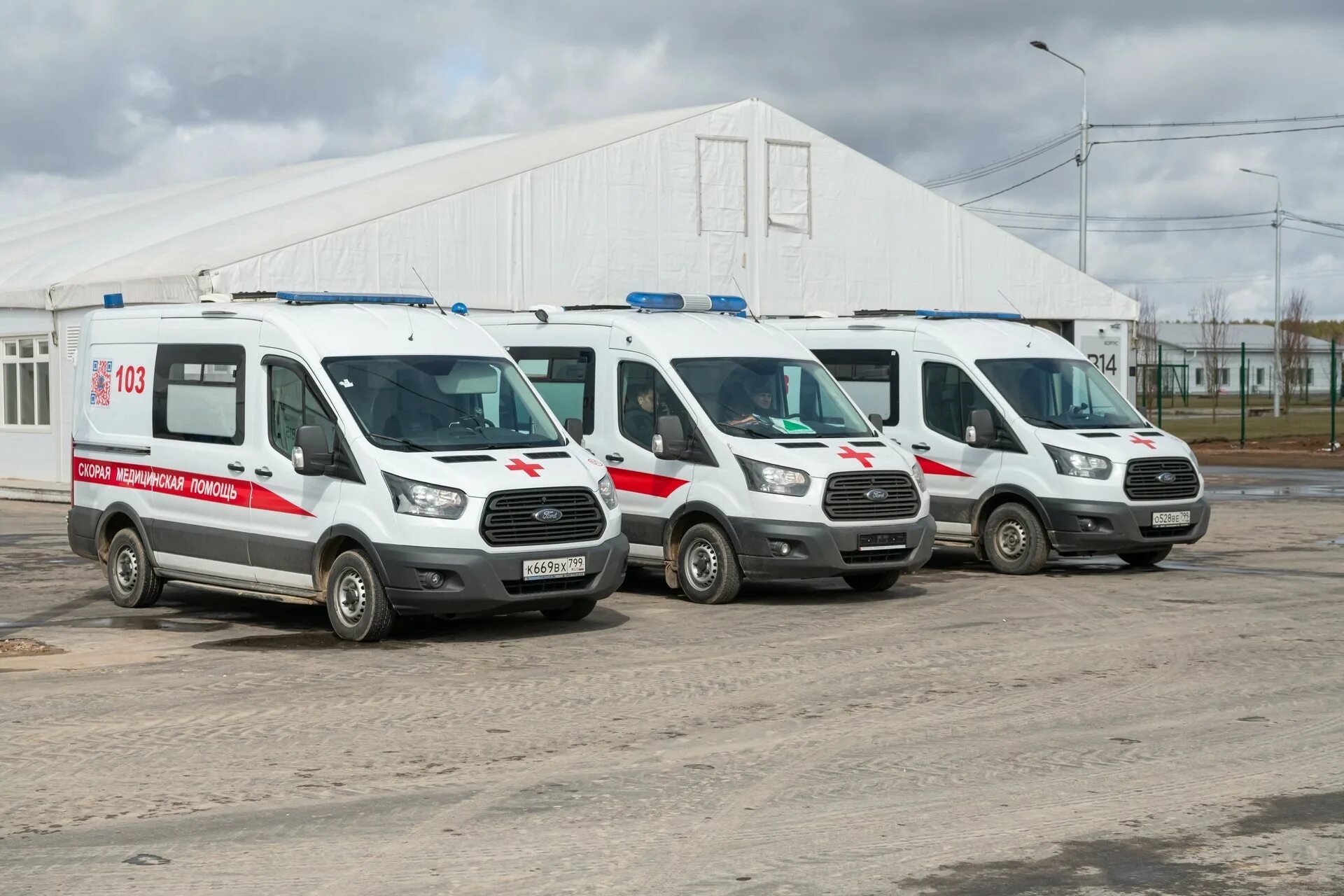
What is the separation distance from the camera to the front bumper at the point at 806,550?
13852 mm

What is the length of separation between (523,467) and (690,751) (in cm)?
418

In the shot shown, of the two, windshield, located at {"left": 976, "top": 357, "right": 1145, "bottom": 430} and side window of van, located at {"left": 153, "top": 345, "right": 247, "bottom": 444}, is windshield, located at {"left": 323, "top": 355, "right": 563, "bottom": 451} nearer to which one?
side window of van, located at {"left": 153, "top": 345, "right": 247, "bottom": 444}

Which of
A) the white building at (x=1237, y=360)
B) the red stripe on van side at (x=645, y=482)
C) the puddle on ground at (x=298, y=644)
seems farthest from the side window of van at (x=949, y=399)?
the white building at (x=1237, y=360)

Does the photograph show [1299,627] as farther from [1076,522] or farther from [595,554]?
[595,554]

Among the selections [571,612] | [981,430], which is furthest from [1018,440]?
[571,612]

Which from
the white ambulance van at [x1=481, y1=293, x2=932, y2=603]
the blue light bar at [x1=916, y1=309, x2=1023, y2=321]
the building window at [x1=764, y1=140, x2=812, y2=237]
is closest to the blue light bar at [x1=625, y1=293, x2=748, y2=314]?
the white ambulance van at [x1=481, y1=293, x2=932, y2=603]

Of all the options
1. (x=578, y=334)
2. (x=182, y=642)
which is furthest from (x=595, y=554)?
(x=578, y=334)

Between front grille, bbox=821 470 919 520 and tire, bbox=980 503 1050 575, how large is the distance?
2.28 meters

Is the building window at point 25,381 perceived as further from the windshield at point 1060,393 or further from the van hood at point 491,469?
the van hood at point 491,469

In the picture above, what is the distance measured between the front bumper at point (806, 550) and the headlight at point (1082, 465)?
2.61m

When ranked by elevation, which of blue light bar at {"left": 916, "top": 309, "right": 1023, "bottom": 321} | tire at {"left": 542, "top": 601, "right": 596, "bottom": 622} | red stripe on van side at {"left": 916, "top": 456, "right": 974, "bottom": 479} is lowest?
tire at {"left": 542, "top": 601, "right": 596, "bottom": 622}

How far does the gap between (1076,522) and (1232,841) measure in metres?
9.67

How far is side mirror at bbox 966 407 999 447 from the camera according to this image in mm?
16438

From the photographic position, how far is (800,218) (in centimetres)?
2991
